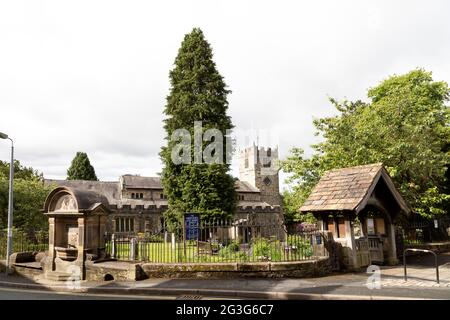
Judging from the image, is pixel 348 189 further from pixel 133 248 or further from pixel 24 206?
pixel 24 206

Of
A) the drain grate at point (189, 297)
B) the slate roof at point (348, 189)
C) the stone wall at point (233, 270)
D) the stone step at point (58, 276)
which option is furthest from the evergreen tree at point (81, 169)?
the drain grate at point (189, 297)

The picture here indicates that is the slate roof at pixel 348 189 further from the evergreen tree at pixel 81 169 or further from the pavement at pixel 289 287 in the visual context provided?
the evergreen tree at pixel 81 169

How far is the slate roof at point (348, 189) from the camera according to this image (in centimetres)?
1296

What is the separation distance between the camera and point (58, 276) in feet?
41.5

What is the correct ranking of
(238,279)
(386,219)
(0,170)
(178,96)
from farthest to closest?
(0,170)
(178,96)
(386,219)
(238,279)

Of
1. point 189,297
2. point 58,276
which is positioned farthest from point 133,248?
point 189,297

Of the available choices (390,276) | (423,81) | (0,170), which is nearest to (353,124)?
(390,276)

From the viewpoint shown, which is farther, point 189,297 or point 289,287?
point 289,287

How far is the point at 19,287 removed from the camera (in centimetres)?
1212

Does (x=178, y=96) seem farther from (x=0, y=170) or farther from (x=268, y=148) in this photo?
(x=268, y=148)

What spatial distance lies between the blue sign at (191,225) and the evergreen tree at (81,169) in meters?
49.0

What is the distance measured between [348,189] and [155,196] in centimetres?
4244

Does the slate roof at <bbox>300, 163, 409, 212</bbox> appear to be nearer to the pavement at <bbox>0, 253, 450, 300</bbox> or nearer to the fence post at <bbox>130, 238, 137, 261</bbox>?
the pavement at <bbox>0, 253, 450, 300</bbox>
